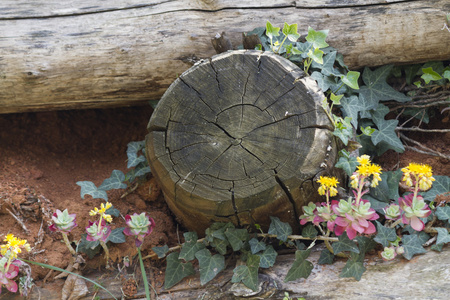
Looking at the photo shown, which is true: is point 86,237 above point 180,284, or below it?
above

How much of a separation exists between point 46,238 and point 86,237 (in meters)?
0.34

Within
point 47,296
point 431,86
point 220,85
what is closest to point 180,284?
point 47,296

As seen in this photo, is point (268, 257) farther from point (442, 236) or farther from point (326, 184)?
point (442, 236)

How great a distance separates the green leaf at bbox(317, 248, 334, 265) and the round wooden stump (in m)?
0.21

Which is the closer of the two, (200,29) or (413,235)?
(413,235)

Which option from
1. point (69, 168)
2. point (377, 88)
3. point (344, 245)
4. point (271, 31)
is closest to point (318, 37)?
point (271, 31)

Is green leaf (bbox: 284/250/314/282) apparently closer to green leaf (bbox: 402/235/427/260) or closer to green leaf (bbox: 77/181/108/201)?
green leaf (bbox: 402/235/427/260)

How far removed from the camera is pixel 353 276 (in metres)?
1.96

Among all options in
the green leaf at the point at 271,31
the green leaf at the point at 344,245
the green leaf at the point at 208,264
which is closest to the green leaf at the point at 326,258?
the green leaf at the point at 344,245

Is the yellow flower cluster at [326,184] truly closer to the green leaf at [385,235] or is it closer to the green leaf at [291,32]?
the green leaf at [385,235]

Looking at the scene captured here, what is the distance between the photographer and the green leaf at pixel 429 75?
8.17 ft

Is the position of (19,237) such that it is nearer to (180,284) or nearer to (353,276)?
(180,284)

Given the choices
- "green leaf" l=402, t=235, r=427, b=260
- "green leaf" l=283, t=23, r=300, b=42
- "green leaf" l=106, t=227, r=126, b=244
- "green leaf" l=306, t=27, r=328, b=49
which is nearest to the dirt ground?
"green leaf" l=106, t=227, r=126, b=244

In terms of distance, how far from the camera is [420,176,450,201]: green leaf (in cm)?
219
